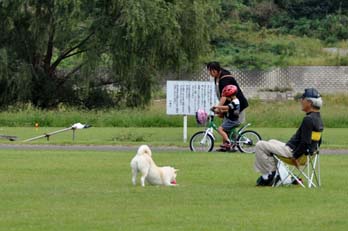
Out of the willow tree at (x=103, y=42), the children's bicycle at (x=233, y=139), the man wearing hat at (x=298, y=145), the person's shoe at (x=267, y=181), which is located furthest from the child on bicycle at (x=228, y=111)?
the willow tree at (x=103, y=42)

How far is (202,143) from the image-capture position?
21.3 m

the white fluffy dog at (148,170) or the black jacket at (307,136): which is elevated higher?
the black jacket at (307,136)

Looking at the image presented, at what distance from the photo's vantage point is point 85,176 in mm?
15188

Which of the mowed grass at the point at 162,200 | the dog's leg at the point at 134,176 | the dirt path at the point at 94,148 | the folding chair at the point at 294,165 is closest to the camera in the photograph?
the mowed grass at the point at 162,200

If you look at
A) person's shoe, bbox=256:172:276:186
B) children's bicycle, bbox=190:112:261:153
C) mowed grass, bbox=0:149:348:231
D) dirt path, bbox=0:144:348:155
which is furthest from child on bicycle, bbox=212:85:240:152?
person's shoe, bbox=256:172:276:186

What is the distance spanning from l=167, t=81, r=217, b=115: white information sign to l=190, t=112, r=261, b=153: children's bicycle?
3.36 meters

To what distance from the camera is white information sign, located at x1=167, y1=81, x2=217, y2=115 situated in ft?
82.2

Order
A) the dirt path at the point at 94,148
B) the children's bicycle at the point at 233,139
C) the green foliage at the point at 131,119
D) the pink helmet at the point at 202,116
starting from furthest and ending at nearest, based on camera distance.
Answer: the green foliage at the point at 131,119
the pink helmet at the point at 202,116
the dirt path at the point at 94,148
the children's bicycle at the point at 233,139

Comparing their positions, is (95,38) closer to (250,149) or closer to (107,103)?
(107,103)

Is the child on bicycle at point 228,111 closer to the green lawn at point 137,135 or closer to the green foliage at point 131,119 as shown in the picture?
the green lawn at point 137,135

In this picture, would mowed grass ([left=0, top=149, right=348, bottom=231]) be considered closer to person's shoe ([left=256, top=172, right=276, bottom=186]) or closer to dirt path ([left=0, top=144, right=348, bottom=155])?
person's shoe ([left=256, top=172, right=276, bottom=186])

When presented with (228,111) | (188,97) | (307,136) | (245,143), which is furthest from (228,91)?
(307,136)

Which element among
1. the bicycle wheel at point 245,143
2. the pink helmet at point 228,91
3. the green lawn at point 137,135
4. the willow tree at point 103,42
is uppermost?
the willow tree at point 103,42

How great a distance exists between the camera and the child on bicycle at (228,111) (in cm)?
1998
